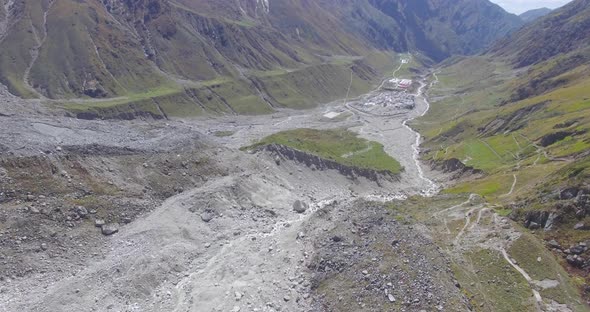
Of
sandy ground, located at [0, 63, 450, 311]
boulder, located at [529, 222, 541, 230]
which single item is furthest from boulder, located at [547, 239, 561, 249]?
sandy ground, located at [0, 63, 450, 311]

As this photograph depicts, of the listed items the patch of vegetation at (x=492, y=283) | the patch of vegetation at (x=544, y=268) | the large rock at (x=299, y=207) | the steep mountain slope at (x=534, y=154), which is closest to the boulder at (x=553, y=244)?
the steep mountain slope at (x=534, y=154)

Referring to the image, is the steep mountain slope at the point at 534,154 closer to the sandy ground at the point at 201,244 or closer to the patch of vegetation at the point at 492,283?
the patch of vegetation at the point at 492,283

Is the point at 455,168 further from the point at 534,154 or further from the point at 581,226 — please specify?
the point at 581,226

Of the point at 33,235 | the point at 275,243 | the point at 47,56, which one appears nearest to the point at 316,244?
the point at 275,243

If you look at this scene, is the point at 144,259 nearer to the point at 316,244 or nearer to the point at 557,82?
the point at 316,244

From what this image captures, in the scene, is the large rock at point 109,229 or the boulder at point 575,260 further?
the large rock at point 109,229

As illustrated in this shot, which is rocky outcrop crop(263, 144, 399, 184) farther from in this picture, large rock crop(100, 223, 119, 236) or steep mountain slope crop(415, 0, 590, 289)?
large rock crop(100, 223, 119, 236)

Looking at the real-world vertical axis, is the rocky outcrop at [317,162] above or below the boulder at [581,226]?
below

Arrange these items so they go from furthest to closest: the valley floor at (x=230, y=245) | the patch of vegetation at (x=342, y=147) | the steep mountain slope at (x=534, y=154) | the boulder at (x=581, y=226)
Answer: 1. the patch of vegetation at (x=342, y=147)
2. the steep mountain slope at (x=534, y=154)
3. the boulder at (x=581, y=226)
4. the valley floor at (x=230, y=245)
